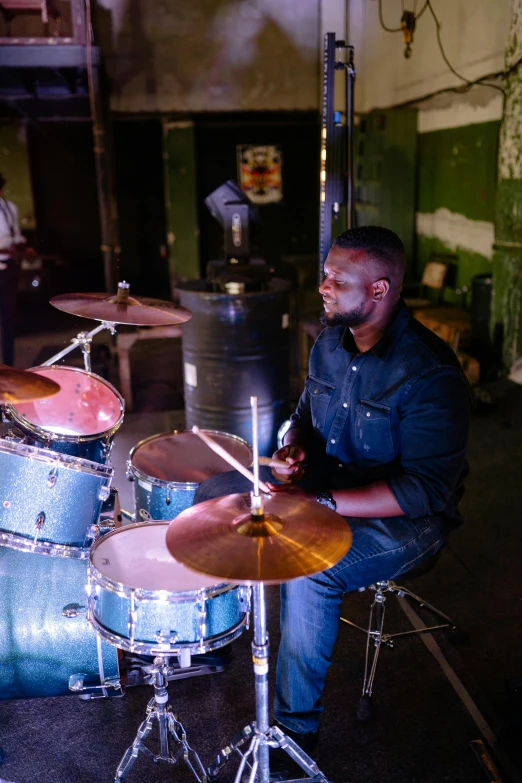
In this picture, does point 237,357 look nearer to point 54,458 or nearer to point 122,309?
point 122,309

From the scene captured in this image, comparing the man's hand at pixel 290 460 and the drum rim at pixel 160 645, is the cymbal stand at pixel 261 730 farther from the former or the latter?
the man's hand at pixel 290 460

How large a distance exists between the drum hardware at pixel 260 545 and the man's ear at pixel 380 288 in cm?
91

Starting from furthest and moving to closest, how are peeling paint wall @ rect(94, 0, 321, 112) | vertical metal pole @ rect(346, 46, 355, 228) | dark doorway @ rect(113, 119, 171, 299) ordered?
dark doorway @ rect(113, 119, 171, 299)
peeling paint wall @ rect(94, 0, 321, 112)
vertical metal pole @ rect(346, 46, 355, 228)

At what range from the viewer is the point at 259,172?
11.0 metres

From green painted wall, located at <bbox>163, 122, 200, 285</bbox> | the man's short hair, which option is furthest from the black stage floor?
green painted wall, located at <bbox>163, 122, 200, 285</bbox>

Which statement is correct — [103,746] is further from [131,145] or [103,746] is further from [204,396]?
[131,145]

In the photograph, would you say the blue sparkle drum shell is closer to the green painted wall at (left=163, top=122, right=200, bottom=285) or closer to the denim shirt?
the denim shirt

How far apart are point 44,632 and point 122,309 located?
1435 millimetres

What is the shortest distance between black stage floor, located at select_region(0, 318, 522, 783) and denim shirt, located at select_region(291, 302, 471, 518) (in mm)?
923

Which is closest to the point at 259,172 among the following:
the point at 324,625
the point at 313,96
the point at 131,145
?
the point at 313,96

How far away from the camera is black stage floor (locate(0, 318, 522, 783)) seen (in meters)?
2.66

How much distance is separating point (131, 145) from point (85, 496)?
9373 millimetres

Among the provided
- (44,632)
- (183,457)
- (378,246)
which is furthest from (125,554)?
(378,246)

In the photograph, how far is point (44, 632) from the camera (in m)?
2.89
